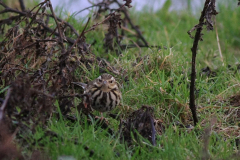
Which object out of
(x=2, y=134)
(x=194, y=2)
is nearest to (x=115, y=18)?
(x=2, y=134)

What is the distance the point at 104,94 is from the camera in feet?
14.9

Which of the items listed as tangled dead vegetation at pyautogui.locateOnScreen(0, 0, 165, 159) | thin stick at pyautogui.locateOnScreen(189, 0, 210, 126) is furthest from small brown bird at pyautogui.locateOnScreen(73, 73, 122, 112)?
thin stick at pyautogui.locateOnScreen(189, 0, 210, 126)

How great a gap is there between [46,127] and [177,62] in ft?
7.60

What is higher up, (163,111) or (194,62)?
(194,62)

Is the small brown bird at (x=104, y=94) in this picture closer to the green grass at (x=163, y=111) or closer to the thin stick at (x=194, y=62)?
the green grass at (x=163, y=111)

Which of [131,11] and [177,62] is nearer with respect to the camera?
[177,62]

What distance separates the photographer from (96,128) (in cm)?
431

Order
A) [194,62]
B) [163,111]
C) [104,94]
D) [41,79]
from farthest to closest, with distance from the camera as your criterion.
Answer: [163,111], [104,94], [41,79], [194,62]

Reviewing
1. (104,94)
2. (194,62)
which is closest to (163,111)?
(104,94)

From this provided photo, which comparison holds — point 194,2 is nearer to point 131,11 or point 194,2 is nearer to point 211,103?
point 131,11

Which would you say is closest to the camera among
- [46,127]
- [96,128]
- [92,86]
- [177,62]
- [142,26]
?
[46,127]

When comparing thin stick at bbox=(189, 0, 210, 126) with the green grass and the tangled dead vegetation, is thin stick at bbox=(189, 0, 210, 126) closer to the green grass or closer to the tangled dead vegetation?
the green grass

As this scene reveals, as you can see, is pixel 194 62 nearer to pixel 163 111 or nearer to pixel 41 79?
pixel 163 111

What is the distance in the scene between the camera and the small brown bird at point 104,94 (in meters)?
4.46
